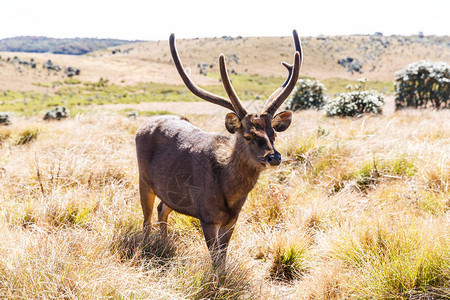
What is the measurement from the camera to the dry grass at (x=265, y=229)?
2801mm

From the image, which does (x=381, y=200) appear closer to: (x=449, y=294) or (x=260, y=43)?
(x=449, y=294)

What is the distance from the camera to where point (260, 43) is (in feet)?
334

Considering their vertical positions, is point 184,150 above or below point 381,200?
above

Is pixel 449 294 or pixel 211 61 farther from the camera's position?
pixel 211 61

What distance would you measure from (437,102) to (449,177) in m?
A: 10.7

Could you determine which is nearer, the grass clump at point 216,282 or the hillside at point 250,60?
the grass clump at point 216,282

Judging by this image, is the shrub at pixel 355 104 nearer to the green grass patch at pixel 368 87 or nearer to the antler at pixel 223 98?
the antler at pixel 223 98

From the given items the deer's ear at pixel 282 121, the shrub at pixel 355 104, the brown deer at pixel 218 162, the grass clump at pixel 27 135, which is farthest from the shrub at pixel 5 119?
the shrub at pixel 355 104

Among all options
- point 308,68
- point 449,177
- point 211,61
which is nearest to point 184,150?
point 449,177

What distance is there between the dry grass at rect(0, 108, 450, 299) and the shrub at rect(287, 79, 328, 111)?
771cm

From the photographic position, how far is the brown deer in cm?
337

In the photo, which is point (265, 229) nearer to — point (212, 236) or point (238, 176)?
point (212, 236)

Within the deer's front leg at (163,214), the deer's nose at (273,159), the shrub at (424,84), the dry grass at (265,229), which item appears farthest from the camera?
the shrub at (424,84)

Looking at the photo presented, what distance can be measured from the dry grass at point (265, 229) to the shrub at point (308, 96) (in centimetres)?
771
